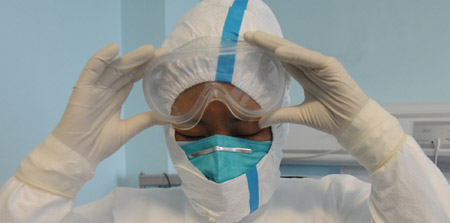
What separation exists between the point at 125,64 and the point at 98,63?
0.08m

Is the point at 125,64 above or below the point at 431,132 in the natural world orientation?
above

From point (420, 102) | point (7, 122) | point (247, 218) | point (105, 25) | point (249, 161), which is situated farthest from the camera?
point (105, 25)

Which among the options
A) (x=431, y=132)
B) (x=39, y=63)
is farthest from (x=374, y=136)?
(x=39, y=63)

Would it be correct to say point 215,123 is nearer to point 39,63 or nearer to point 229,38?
point 229,38

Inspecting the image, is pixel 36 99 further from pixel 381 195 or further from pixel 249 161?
pixel 381 195

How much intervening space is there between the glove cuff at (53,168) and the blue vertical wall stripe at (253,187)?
485mm

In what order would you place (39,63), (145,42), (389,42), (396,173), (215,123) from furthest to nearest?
(145,42)
(389,42)
(39,63)
(215,123)
(396,173)

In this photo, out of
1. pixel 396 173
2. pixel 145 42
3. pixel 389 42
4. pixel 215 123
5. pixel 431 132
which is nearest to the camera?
pixel 396 173

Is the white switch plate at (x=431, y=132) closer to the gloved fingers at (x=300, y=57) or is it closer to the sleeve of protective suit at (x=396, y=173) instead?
the sleeve of protective suit at (x=396, y=173)

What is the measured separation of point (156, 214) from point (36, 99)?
0.69 meters

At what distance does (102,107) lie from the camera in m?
0.94

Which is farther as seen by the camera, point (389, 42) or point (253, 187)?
point (389, 42)

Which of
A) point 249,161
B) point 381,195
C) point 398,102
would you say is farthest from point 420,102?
point 249,161

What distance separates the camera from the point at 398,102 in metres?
1.52
